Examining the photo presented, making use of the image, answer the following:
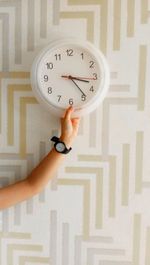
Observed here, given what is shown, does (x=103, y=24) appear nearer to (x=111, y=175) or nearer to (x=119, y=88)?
(x=119, y=88)

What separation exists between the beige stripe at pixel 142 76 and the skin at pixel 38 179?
19cm

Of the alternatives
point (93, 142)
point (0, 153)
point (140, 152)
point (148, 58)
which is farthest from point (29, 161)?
point (148, 58)

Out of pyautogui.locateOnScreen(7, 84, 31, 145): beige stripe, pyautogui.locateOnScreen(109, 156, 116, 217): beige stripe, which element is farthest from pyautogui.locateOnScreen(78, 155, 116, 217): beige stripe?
pyautogui.locateOnScreen(7, 84, 31, 145): beige stripe

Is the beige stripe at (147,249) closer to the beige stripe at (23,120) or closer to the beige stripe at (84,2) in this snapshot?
the beige stripe at (23,120)

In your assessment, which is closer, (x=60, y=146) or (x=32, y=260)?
(x=60, y=146)

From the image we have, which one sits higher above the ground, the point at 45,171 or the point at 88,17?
the point at 88,17

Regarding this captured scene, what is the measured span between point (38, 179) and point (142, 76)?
431 mm

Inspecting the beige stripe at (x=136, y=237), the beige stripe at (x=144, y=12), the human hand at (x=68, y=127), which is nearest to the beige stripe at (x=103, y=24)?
the beige stripe at (x=144, y=12)

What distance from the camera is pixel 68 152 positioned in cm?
99

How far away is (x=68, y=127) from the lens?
95 cm

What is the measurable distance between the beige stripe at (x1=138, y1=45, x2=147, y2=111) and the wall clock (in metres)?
0.10

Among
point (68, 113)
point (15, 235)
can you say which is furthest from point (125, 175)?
point (15, 235)

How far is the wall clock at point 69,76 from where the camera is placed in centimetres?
95

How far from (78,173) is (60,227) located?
183 mm
